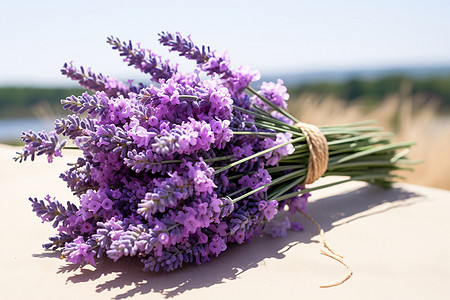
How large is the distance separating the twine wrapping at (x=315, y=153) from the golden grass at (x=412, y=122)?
90 centimetres

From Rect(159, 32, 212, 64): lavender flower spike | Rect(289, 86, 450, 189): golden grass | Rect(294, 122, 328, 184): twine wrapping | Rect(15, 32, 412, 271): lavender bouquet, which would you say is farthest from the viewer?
Rect(289, 86, 450, 189): golden grass

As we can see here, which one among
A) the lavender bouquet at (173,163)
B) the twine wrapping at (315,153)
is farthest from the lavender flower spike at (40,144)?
the twine wrapping at (315,153)

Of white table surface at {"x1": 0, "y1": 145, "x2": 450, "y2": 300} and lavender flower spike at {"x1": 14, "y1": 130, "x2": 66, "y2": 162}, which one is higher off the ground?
lavender flower spike at {"x1": 14, "y1": 130, "x2": 66, "y2": 162}

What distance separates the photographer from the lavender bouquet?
4.05 ft

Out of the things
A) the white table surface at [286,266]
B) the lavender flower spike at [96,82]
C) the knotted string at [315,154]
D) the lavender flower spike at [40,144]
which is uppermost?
the lavender flower spike at [96,82]

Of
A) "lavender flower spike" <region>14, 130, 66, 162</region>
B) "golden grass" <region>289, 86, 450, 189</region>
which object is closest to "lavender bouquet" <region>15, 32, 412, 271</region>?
"lavender flower spike" <region>14, 130, 66, 162</region>

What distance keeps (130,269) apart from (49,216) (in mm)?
319

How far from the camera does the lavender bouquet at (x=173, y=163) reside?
48.6 inches

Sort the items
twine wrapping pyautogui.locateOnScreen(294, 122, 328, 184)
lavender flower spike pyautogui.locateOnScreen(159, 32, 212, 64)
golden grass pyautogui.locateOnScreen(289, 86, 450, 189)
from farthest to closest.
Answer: golden grass pyautogui.locateOnScreen(289, 86, 450, 189), twine wrapping pyautogui.locateOnScreen(294, 122, 328, 184), lavender flower spike pyautogui.locateOnScreen(159, 32, 212, 64)

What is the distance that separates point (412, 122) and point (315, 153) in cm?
199

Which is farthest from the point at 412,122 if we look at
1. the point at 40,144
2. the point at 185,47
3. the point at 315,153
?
the point at 40,144

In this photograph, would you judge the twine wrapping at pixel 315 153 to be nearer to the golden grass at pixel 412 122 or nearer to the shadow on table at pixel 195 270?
the shadow on table at pixel 195 270

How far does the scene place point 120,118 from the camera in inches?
55.4

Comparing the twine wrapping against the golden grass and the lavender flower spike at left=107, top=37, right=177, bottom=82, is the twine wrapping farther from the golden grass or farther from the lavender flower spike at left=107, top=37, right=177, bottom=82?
the golden grass
